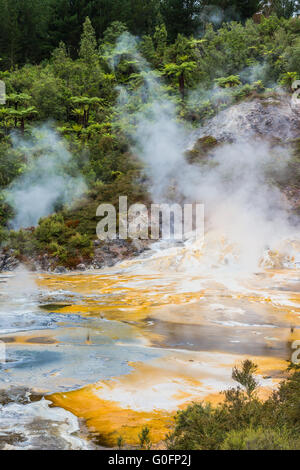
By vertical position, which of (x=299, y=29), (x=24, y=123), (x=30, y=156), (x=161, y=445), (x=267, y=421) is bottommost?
(x=161, y=445)

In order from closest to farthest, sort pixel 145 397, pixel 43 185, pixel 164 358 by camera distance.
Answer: pixel 145 397 → pixel 164 358 → pixel 43 185

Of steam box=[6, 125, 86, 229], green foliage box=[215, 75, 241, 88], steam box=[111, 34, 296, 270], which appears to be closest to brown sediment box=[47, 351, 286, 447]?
steam box=[111, 34, 296, 270]

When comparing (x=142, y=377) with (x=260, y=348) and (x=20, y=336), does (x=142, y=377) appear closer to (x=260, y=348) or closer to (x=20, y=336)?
(x=260, y=348)

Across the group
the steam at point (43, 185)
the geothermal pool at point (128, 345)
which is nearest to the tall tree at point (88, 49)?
the steam at point (43, 185)

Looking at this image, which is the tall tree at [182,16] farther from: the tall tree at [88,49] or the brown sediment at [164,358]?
the brown sediment at [164,358]

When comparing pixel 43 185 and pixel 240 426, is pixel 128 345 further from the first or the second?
pixel 43 185

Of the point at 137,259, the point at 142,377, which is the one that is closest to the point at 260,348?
the point at 142,377

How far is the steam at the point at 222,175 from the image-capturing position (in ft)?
46.0

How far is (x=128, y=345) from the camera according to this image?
22.4ft

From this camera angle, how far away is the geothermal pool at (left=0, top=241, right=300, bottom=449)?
14.7ft

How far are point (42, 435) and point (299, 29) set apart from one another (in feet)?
79.4

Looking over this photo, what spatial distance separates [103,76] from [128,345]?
737 inches

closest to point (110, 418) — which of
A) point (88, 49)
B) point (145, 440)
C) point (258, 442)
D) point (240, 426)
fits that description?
point (145, 440)
